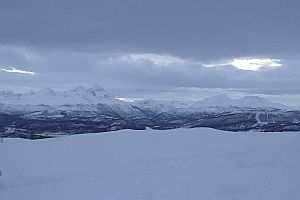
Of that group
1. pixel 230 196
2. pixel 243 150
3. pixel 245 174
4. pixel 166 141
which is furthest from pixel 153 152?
pixel 230 196

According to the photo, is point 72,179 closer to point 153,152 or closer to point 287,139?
point 153,152

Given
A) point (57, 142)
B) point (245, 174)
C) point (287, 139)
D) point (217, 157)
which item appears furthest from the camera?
point (57, 142)

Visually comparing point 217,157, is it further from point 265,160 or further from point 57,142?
point 57,142

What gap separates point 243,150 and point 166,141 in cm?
668

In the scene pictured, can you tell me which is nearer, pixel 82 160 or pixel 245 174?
pixel 245 174

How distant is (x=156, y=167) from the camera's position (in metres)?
22.6

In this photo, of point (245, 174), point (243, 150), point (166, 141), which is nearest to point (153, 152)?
point (166, 141)

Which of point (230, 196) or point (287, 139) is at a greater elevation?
point (287, 139)

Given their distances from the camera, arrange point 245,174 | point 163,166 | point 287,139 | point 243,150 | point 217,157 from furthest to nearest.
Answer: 1. point 287,139
2. point 243,150
3. point 217,157
4. point 163,166
5. point 245,174

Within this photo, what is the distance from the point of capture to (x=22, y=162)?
26.7 m

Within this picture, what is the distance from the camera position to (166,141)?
30.8 metres

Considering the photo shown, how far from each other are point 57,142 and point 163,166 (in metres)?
13.2

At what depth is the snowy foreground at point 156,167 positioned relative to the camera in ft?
61.9

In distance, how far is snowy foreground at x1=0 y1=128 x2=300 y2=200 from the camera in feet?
61.9
